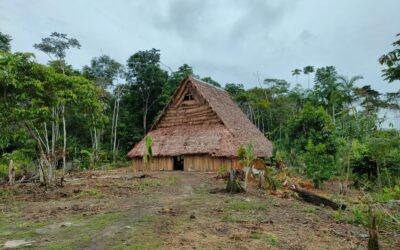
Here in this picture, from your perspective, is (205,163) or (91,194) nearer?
(91,194)

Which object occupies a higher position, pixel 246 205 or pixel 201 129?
pixel 201 129

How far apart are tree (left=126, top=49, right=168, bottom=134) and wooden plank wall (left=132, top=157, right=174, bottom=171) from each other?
1291 centimetres

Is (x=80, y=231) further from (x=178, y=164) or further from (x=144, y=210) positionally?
(x=178, y=164)

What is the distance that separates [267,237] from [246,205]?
241 centimetres

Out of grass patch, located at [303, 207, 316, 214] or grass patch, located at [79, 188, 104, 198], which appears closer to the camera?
grass patch, located at [303, 207, 316, 214]

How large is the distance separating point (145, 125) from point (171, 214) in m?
26.8

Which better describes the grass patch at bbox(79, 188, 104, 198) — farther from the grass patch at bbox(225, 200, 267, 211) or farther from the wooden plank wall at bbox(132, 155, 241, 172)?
the wooden plank wall at bbox(132, 155, 241, 172)

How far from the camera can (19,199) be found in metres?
8.83

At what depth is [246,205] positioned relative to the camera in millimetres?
7332

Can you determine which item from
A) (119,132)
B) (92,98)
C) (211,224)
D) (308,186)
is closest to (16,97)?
(92,98)

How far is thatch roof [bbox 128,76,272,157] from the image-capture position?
17.1 m

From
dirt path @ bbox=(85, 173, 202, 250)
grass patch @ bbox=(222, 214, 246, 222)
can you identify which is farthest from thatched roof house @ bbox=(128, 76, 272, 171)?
grass patch @ bbox=(222, 214, 246, 222)

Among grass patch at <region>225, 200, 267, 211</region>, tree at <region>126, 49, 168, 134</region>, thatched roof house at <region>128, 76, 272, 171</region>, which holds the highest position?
tree at <region>126, 49, 168, 134</region>

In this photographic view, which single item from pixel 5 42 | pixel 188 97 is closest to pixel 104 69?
pixel 5 42
